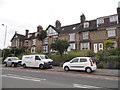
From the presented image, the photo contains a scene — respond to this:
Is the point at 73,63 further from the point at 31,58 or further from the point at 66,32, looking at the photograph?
the point at 66,32

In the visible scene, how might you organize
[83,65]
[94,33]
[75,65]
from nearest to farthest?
[83,65], [75,65], [94,33]

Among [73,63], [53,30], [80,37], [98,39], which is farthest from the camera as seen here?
[53,30]

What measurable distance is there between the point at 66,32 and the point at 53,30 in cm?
460

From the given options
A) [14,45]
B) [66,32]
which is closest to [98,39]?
[66,32]

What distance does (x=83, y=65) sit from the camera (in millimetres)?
14258

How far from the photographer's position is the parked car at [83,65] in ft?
45.4

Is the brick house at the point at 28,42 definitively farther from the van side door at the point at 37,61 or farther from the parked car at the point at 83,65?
the parked car at the point at 83,65

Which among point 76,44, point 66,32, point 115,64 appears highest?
point 66,32

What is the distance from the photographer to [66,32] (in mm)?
34719

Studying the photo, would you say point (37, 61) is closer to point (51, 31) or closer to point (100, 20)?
point (100, 20)

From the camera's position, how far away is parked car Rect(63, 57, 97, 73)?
1385 centimetres

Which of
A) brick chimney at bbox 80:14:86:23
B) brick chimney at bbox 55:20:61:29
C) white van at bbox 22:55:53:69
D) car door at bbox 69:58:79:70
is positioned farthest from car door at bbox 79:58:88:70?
brick chimney at bbox 55:20:61:29

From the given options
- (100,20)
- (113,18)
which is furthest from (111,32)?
(100,20)

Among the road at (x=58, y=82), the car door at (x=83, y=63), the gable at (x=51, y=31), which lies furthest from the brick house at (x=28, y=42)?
the road at (x=58, y=82)
